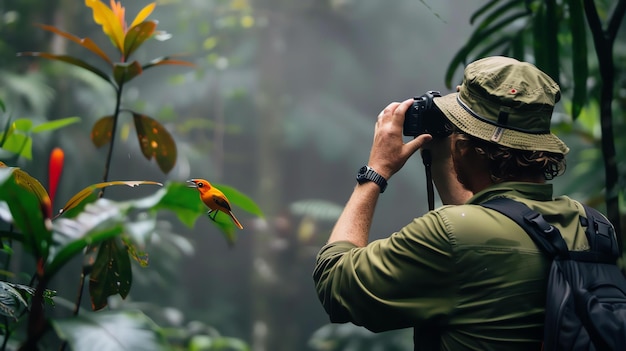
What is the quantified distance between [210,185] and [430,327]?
0.35 m

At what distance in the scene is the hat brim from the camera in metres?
0.86

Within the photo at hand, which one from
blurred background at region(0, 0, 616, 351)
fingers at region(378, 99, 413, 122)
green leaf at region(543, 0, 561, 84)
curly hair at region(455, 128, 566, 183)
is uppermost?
green leaf at region(543, 0, 561, 84)

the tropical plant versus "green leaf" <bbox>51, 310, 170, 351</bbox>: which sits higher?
the tropical plant

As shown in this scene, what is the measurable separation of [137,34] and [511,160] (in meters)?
0.66

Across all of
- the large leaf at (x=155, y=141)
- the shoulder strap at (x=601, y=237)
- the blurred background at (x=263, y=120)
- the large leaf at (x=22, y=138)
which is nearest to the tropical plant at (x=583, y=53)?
the shoulder strap at (x=601, y=237)

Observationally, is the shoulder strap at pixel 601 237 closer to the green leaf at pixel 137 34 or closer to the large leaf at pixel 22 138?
the green leaf at pixel 137 34

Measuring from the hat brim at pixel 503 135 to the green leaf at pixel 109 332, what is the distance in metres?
0.51

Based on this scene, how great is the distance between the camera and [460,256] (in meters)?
0.79

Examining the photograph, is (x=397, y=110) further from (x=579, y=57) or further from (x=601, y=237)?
(x=579, y=57)

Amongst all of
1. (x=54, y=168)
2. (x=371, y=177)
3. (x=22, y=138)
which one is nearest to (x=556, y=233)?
(x=371, y=177)

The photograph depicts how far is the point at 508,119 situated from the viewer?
87 cm

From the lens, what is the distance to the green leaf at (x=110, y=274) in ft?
3.05

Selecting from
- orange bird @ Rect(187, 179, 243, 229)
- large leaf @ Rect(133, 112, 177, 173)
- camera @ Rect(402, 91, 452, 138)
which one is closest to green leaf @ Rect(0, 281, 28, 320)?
orange bird @ Rect(187, 179, 243, 229)

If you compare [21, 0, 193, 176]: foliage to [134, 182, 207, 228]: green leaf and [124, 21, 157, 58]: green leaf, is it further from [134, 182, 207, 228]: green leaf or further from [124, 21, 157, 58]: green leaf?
[134, 182, 207, 228]: green leaf
